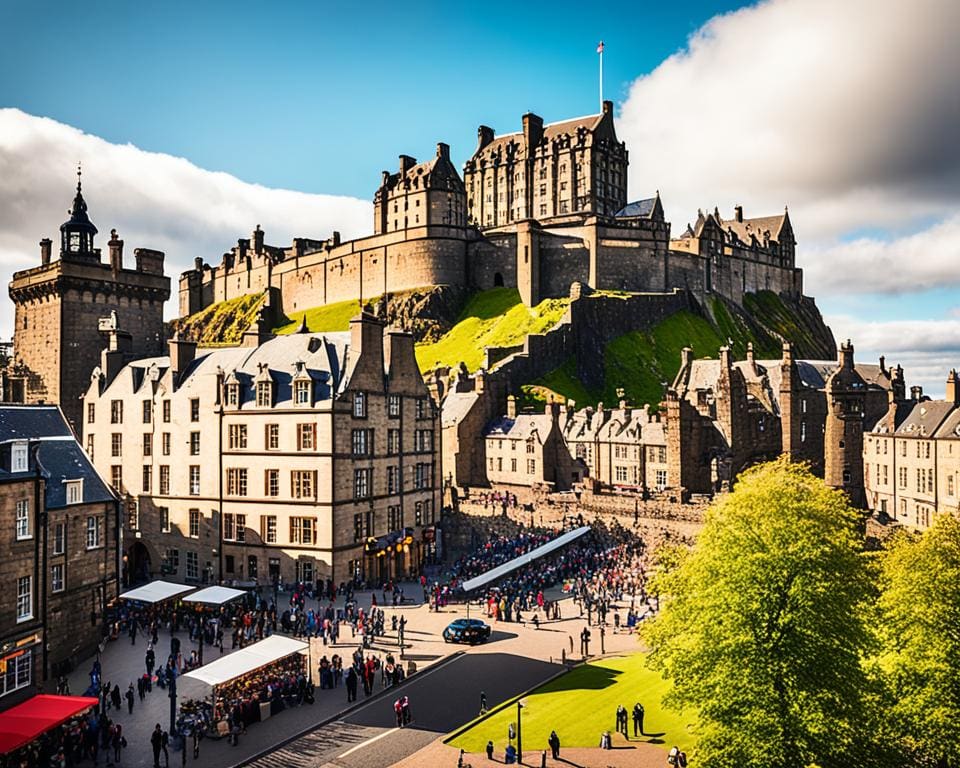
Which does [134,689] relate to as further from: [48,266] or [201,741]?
[48,266]

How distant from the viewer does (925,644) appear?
82.1 feet

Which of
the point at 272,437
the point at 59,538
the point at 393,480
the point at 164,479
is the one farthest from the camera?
the point at 164,479

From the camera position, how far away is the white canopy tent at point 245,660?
26891mm

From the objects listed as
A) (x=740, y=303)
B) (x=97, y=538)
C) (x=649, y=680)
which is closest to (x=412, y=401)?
(x=97, y=538)

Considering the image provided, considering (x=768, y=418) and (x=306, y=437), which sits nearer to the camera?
(x=306, y=437)

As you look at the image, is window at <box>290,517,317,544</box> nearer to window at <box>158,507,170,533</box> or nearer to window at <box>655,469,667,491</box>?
window at <box>158,507,170,533</box>

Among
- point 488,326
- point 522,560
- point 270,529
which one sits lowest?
point 522,560

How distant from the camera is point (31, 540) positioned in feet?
98.2

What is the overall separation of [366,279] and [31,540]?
8915 centimetres

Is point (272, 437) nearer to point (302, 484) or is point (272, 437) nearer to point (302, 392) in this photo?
point (302, 392)

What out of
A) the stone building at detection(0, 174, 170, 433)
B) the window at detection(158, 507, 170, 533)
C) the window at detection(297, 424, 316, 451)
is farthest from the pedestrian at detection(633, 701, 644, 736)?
the stone building at detection(0, 174, 170, 433)

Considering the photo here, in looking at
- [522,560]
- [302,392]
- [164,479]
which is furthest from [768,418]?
[164,479]

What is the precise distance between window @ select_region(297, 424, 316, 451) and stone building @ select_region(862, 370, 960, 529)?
35.2 m

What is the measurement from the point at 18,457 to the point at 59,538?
4891 mm
